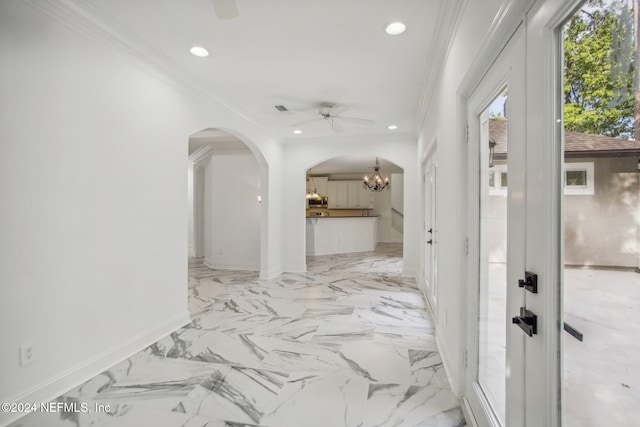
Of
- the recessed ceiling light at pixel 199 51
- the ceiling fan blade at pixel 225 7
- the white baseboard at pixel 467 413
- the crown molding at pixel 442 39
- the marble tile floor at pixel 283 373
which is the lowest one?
the marble tile floor at pixel 283 373

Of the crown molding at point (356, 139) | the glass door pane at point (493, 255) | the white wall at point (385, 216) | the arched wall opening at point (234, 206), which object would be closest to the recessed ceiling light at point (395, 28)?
the glass door pane at point (493, 255)

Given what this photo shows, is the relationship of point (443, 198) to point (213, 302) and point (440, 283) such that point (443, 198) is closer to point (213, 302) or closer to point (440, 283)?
point (440, 283)

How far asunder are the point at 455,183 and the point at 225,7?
171cm

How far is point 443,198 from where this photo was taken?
108 inches

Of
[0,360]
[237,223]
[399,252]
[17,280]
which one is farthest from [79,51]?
[399,252]

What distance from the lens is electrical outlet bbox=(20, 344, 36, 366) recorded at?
1932mm

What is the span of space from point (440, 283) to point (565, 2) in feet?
7.91

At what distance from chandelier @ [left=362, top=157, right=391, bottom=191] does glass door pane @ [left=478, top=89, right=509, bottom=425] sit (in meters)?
7.82

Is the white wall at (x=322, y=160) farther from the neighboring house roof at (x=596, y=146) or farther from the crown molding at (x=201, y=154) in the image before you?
the neighboring house roof at (x=596, y=146)

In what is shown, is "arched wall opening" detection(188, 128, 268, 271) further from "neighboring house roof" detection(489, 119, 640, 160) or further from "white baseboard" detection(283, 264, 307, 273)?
"neighboring house roof" detection(489, 119, 640, 160)

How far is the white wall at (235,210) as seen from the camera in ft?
21.6

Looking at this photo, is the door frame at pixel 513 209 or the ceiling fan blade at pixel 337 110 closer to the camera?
the door frame at pixel 513 209

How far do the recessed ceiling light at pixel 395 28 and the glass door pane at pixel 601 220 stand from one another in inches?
68.5

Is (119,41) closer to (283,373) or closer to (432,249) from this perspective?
(283,373)
